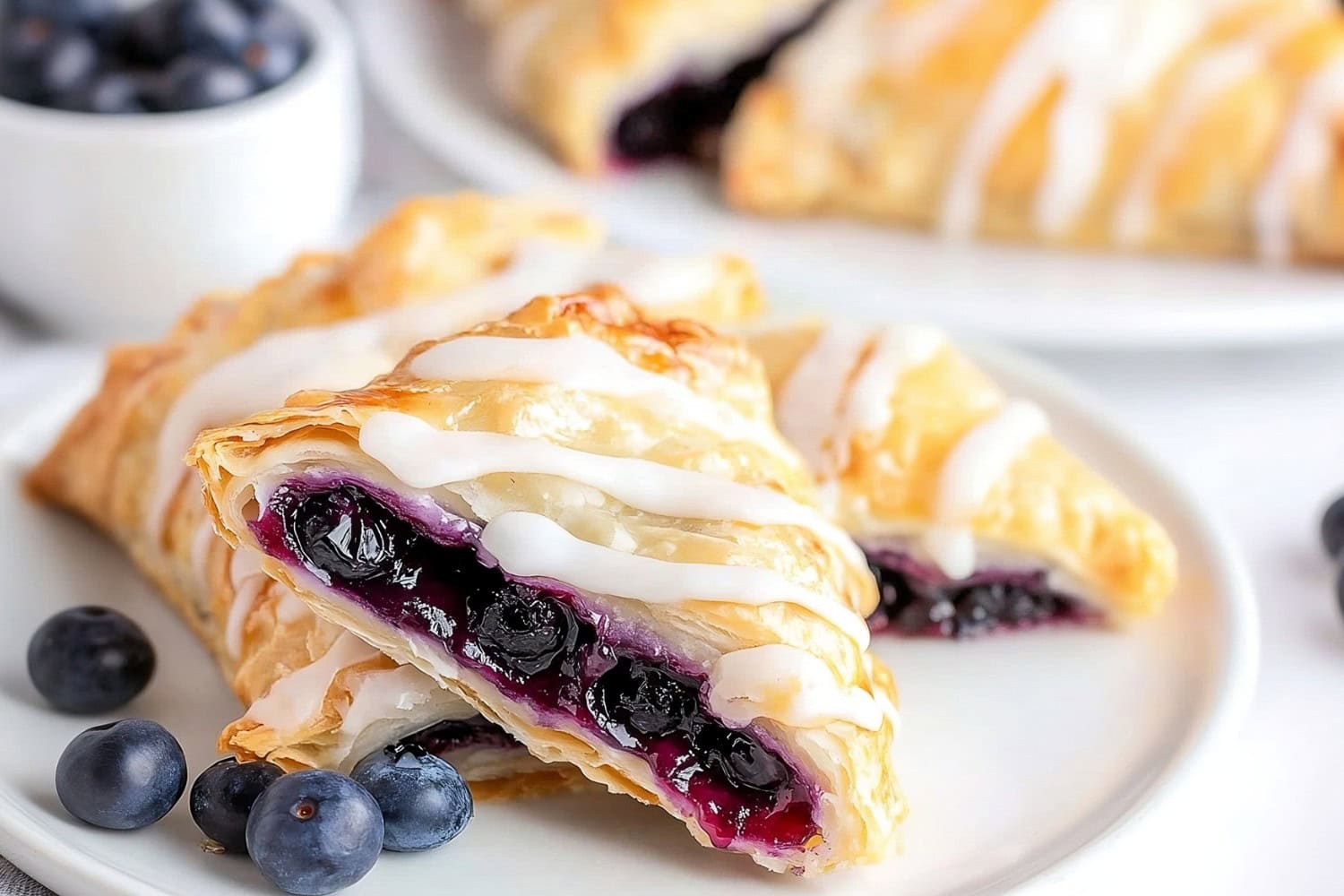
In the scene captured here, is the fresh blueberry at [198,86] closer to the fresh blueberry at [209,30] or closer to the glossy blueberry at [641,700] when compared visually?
the fresh blueberry at [209,30]

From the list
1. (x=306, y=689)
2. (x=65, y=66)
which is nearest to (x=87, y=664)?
(x=306, y=689)

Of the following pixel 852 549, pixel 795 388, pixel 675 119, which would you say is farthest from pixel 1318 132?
pixel 852 549

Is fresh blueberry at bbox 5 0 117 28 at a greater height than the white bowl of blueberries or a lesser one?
greater

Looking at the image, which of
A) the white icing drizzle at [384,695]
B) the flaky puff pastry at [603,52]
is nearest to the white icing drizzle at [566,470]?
the white icing drizzle at [384,695]

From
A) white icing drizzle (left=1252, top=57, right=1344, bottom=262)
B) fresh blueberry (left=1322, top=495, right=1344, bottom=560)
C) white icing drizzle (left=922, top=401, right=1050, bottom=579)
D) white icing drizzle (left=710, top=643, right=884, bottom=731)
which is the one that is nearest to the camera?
white icing drizzle (left=710, top=643, right=884, bottom=731)

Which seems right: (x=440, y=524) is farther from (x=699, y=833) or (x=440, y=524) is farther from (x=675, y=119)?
(x=675, y=119)

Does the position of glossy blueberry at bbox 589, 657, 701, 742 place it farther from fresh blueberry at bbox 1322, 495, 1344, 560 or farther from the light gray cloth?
fresh blueberry at bbox 1322, 495, 1344, 560

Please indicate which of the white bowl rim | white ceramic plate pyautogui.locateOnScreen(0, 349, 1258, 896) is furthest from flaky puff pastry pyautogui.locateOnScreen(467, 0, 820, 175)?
white ceramic plate pyautogui.locateOnScreen(0, 349, 1258, 896)

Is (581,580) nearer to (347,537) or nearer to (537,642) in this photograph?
(537,642)
